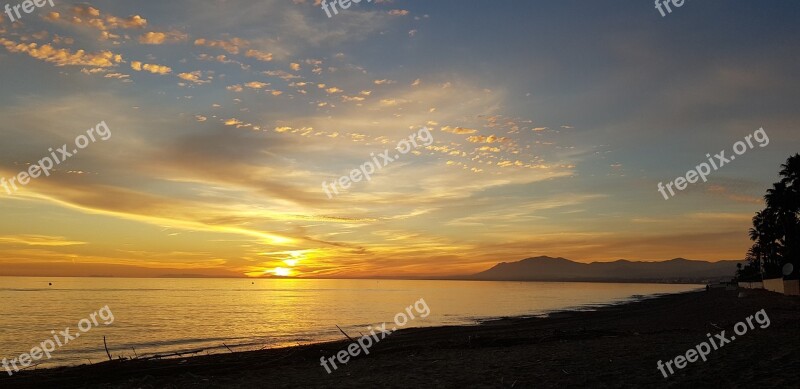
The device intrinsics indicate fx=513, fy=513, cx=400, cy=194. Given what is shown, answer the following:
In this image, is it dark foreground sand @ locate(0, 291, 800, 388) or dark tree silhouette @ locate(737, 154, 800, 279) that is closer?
dark foreground sand @ locate(0, 291, 800, 388)

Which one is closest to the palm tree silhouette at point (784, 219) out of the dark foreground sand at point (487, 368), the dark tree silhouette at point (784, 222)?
the dark tree silhouette at point (784, 222)

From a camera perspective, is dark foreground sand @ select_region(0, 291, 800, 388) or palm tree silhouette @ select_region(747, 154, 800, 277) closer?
dark foreground sand @ select_region(0, 291, 800, 388)

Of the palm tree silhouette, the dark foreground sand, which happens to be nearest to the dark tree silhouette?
the palm tree silhouette

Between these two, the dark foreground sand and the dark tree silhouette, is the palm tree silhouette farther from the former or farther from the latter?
the dark foreground sand

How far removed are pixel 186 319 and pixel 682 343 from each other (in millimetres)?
57618

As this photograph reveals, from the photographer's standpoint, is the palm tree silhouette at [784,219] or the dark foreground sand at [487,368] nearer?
the dark foreground sand at [487,368]

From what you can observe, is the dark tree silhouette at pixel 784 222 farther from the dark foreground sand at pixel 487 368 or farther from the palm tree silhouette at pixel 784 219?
the dark foreground sand at pixel 487 368

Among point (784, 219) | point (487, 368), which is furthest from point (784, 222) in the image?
point (487, 368)

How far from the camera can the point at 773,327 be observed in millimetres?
22297

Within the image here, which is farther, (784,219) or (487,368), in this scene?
(784,219)

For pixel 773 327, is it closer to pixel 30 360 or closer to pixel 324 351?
pixel 324 351

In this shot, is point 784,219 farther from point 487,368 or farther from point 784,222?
point 487,368

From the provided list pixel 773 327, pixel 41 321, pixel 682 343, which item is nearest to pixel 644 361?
pixel 682 343

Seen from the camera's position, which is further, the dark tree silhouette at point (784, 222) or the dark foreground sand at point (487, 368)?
the dark tree silhouette at point (784, 222)
